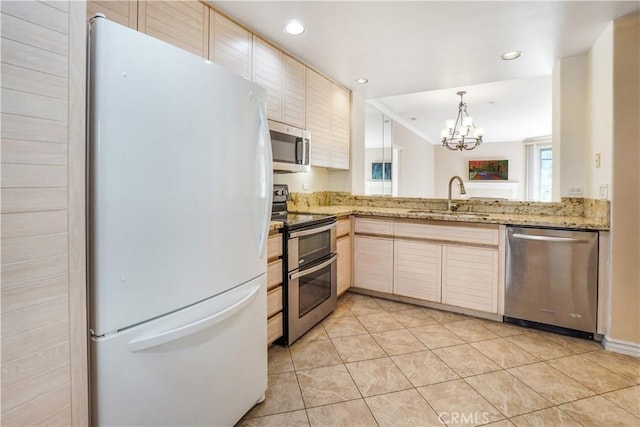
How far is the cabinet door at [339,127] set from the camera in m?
3.43

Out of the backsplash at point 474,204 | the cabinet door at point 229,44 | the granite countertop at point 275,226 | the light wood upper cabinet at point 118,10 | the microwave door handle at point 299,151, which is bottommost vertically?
the granite countertop at point 275,226

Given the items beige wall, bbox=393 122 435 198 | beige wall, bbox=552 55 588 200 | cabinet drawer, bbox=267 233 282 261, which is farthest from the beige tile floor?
beige wall, bbox=393 122 435 198

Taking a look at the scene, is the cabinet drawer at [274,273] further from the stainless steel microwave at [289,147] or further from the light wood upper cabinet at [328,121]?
the light wood upper cabinet at [328,121]

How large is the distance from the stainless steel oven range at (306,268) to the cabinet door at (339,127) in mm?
931

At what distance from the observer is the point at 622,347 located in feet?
7.00

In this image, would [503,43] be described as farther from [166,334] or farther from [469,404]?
[166,334]

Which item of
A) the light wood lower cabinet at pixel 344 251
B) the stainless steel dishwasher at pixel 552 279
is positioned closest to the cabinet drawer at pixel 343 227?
the light wood lower cabinet at pixel 344 251

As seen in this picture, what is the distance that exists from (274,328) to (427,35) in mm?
2358

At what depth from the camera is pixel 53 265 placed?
85cm

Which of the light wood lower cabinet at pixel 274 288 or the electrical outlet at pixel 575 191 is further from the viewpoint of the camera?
the electrical outlet at pixel 575 191

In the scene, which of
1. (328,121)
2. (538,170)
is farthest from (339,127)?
(538,170)

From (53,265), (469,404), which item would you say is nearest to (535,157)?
(469,404)

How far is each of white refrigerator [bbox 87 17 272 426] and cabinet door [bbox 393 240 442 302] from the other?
1.86m

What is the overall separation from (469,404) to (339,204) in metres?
2.54
